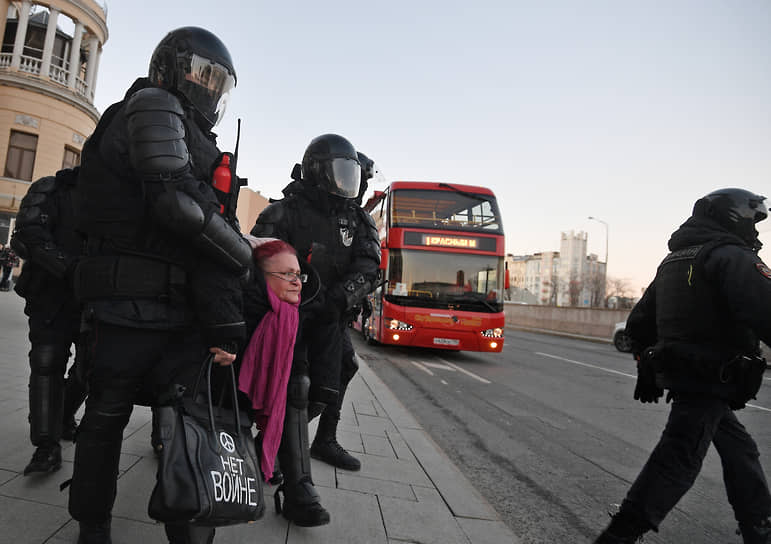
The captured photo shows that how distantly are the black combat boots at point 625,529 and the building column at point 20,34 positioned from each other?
2699 centimetres

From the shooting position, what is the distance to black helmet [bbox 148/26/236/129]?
201 centimetres

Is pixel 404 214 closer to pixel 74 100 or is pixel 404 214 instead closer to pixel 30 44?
pixel 74 100

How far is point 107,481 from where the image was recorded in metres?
1.84

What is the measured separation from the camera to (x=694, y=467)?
93.3 inches

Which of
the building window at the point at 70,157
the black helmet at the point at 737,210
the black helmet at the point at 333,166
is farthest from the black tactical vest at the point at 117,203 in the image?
the building window at the point at 70,157

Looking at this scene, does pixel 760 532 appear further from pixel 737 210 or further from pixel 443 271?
pixel 443 271

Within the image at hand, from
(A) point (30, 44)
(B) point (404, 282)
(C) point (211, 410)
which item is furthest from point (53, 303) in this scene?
(A) point (30, 44)

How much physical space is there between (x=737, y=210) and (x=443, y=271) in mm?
7980

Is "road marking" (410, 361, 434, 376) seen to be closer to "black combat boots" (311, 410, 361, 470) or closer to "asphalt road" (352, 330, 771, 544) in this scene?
"asphalt road" (352, 330, 771, 544)

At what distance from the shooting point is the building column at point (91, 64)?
2414 centimetres

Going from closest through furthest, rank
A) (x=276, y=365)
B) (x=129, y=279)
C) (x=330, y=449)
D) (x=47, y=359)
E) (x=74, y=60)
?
(x=129, y=279)
(x=276, y=365)
(x=47, y=359)
(x=330, y=449)
(x=74, y=60)

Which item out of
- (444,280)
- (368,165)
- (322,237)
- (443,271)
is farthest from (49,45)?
(322,237)

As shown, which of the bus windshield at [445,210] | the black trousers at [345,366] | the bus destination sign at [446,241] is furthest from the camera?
the bus windshield at [445,210]

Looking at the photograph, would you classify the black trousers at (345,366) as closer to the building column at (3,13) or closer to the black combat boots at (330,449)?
the black combat boots at (330,449)
